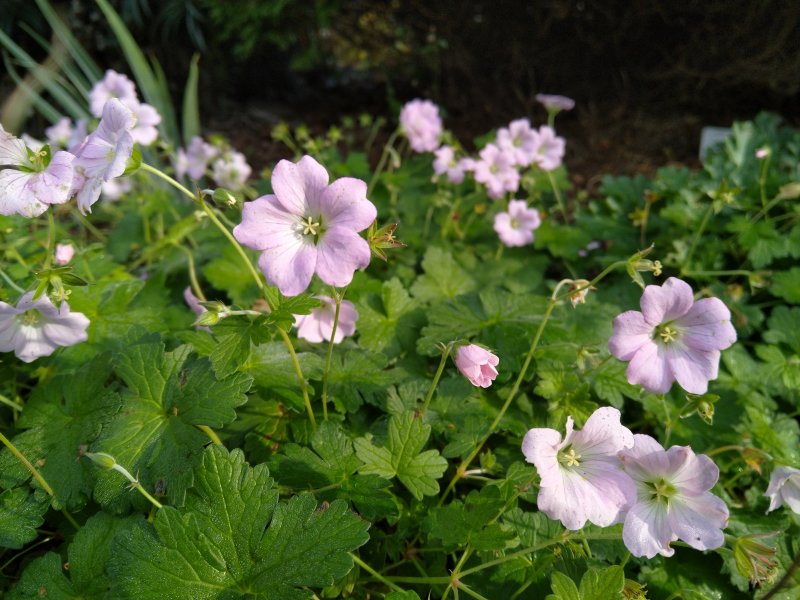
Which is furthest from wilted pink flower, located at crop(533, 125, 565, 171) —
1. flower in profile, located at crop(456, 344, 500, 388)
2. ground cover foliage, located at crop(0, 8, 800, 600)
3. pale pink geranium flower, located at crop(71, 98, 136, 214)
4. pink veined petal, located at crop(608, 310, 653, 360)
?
pale pink geranium flower, located at crop(71, 98, 136, 214)

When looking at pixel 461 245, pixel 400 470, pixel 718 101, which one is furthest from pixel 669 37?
pixel 400 470

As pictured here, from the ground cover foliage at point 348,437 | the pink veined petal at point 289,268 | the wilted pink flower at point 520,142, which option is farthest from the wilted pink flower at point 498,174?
the pink veined petal at point 289,268

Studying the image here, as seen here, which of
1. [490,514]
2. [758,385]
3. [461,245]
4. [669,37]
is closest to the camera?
[490,514]

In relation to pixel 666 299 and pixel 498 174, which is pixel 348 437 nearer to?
pixel 666 299

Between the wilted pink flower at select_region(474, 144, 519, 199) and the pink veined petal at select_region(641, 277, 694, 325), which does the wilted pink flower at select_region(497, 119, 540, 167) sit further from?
the pink veined petal at select_region(641, 277, 694, 325)

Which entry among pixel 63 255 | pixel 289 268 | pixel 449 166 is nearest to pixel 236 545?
pixel 289 268

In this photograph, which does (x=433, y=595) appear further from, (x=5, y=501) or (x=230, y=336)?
(x=5, y=501)

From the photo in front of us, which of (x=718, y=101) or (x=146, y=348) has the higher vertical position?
(x=146, y=348)
